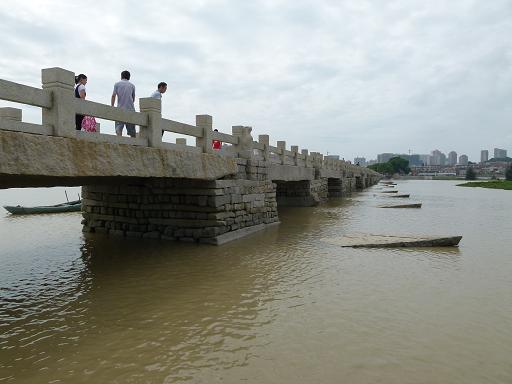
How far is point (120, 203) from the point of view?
1241 centimetres

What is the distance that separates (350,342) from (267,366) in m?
1.16

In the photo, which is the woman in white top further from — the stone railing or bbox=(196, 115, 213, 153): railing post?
bbox=(196, 115, 213, 153): railing post

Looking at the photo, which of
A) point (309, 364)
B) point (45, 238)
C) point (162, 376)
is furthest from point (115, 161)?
point (45, 238)

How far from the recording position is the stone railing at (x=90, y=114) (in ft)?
19.8

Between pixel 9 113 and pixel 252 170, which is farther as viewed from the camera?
pixel 252 170

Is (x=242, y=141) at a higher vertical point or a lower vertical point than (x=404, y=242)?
higher

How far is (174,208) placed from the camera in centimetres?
1133

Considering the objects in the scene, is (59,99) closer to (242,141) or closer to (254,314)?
(254,314)

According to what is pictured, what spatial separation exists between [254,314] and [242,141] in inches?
317

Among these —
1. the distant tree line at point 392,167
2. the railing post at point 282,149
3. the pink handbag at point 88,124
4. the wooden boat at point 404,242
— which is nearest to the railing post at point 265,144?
the railing post at point 282,149

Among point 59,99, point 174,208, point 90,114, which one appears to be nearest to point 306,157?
point 174,208

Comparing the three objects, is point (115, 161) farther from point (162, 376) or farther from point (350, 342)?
point (350, 342)

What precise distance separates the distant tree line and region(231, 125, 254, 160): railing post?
12512cm

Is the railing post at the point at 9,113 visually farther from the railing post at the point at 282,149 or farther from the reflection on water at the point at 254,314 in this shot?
the railing post at the point at 282,149
